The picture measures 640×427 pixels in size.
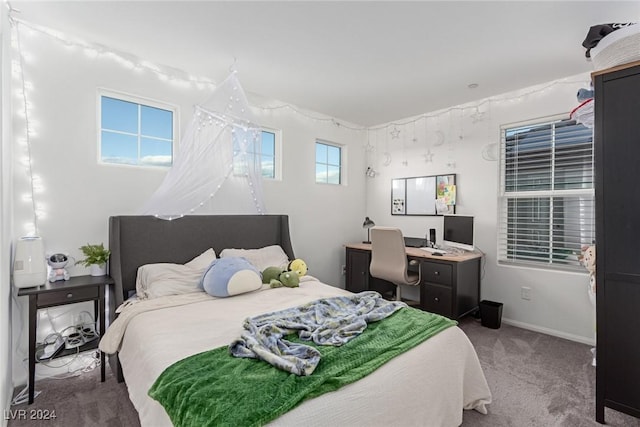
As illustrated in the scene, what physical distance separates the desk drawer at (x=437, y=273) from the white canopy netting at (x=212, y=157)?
206 cm

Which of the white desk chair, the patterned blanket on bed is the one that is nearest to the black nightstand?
the patterned blanket on bed

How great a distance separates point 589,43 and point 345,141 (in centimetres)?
308

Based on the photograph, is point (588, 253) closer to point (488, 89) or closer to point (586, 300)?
point (586, 300)

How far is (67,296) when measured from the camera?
7.30 feet

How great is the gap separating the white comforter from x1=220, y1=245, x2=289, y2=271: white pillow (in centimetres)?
78

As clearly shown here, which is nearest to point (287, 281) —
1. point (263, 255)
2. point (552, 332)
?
point (263, 255)

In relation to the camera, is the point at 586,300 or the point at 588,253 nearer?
the point at 588,253

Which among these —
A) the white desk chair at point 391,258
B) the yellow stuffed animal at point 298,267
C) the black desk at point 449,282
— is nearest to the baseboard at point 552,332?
the black desk at point 449,282

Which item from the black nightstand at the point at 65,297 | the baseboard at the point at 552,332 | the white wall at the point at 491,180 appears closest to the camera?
the black nightstand at the point at 65,297

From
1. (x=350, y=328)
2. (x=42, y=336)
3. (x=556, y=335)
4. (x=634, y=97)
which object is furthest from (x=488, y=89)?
(x=42, y=336)

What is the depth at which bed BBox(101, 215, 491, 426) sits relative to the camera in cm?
130

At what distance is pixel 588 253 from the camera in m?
2.58

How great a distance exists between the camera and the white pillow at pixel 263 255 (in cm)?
312

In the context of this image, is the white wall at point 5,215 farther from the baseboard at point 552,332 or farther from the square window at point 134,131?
the baseboard at point 552,332
